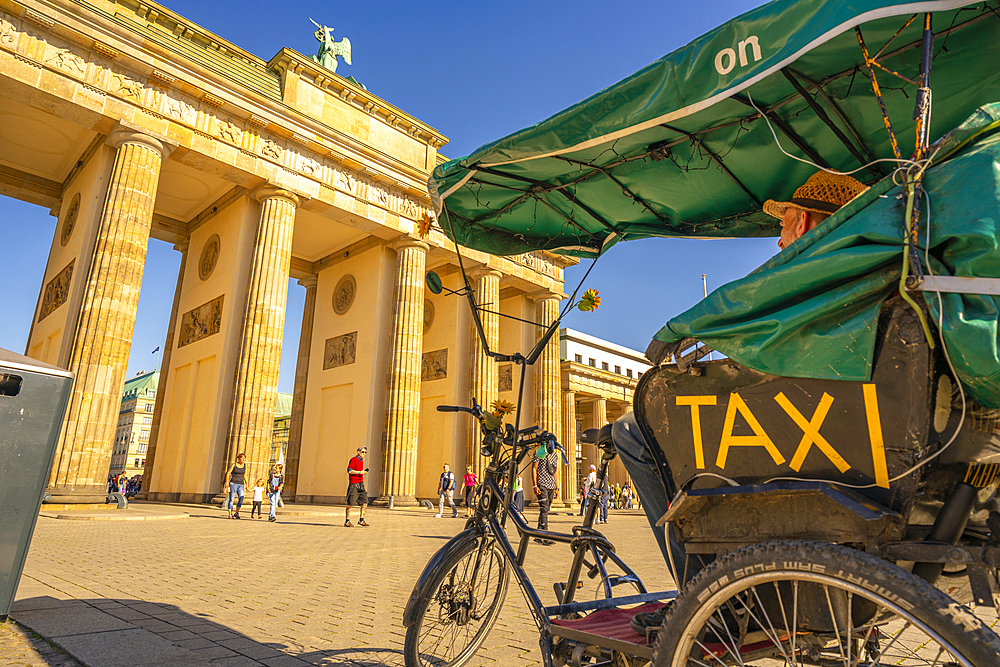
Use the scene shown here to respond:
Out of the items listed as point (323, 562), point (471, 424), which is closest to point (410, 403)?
point (471, 424)

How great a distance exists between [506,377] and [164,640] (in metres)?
26.2

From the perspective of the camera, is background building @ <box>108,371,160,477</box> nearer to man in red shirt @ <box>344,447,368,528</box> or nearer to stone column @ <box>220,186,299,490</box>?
stone column @ <box>220,186,299,490</box>

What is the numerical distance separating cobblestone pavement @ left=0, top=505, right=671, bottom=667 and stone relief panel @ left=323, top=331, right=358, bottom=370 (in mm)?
15160

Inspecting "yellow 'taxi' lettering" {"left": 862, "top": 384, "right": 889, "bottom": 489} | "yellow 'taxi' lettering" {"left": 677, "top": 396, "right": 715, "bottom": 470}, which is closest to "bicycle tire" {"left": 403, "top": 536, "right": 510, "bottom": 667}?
"yellow 'taxi' lettering" {"left": 677, "top": 396, "right": 715, "bottom": 470}

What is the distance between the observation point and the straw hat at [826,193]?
253cm

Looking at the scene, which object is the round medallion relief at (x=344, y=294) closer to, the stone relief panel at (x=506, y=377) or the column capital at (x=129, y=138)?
the stone relief panel at (x=506, y=377)

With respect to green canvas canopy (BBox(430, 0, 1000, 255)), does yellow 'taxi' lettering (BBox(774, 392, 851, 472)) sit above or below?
below

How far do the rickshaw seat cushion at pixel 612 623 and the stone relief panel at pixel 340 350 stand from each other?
22390mm

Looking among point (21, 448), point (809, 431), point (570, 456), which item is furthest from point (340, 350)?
point (809, 431)

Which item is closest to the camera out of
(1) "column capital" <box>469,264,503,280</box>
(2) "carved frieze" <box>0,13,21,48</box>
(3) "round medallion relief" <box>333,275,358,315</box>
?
(2) "carved frieze" <box>0,13,21,48</box>

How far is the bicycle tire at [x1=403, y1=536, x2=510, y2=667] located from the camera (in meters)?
2.67

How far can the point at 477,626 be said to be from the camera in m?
2.99

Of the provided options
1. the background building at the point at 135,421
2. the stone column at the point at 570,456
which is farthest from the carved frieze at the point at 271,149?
the background building at the point at 135,421

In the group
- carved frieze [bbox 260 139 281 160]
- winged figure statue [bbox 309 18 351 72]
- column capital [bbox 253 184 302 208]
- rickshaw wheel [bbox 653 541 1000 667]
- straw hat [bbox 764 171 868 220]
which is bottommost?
rickshaw wheel [bbox 653 541 1000 667]
